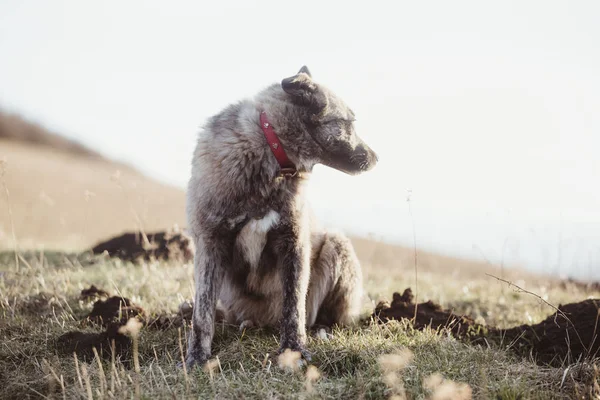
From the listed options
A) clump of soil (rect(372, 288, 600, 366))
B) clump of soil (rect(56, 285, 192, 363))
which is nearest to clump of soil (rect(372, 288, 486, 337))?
clump of soil (rect(372, 288, 600, 366))

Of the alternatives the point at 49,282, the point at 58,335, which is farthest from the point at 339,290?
the point at 49,282

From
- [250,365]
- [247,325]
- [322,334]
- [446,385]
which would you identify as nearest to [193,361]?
[250,365]

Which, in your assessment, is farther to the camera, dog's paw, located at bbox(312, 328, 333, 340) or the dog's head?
dog's paw, located at bbox(312, 328, 333, 340)

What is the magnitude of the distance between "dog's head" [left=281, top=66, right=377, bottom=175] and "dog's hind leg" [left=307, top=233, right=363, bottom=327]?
69 cm

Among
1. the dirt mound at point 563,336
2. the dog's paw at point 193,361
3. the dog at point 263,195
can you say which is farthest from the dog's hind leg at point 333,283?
the dirt mound at point 563,336

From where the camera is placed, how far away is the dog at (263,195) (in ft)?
11.8

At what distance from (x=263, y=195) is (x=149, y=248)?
13.1 feet

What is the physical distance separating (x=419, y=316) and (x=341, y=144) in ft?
6.05

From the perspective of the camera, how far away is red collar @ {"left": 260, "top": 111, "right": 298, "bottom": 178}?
3.69 meters

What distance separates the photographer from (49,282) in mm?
5488

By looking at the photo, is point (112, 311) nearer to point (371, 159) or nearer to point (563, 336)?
point (371, 159)

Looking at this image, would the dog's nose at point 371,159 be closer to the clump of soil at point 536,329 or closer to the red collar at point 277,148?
the red collar at point 277,148

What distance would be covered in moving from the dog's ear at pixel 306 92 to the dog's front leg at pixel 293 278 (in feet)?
3.14

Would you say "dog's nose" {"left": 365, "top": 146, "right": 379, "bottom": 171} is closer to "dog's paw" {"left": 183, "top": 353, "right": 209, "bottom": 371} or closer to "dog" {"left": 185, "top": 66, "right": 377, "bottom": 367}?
"dog" {"left": 185, "top": 66, "right": 377, "bottom": 367}
